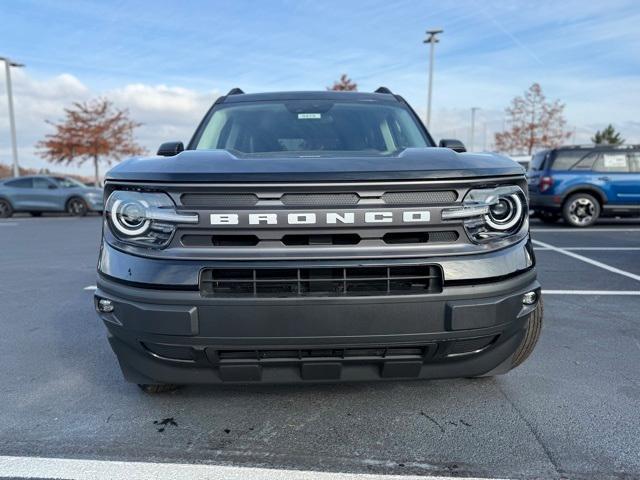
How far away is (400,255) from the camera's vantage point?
6.88 feet

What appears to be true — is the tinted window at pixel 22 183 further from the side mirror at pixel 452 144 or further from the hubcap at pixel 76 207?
the side mirror at pixel 452 144

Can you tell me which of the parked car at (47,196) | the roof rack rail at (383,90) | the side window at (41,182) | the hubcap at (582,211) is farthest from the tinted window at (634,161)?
the side window at (41,182)

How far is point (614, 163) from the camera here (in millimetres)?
11602

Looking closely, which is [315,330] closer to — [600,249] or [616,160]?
[600,249]

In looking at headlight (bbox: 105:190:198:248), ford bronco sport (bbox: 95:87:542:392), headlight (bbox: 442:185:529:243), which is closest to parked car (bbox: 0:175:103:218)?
headlight (bbox: 105:190:198:248)

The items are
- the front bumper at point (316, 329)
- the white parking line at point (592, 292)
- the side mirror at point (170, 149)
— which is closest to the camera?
the front bumper at point (316, 329)

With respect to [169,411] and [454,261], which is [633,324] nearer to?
[454,261]

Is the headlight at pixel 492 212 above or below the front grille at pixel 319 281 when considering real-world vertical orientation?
above

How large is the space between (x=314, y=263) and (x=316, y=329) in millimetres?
275

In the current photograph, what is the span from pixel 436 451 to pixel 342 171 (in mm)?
1350

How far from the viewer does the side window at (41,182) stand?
1731 cm

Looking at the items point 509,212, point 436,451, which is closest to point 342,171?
point 509,212

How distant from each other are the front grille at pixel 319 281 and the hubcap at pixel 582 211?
10.9 m

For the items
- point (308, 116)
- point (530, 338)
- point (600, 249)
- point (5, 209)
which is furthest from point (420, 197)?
point (5, 209)
